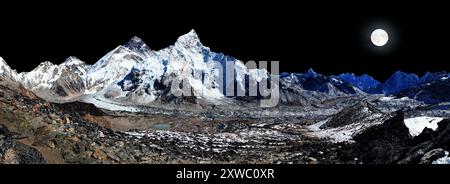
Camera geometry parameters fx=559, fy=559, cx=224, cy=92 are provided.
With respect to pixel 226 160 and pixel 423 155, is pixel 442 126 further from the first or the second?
pixel 226 160

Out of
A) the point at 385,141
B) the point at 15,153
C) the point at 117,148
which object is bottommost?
the point at 385,141

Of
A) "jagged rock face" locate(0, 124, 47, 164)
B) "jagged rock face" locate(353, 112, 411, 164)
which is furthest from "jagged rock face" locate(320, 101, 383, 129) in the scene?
"jagged rock face" locate(0, 124, 47, 164)

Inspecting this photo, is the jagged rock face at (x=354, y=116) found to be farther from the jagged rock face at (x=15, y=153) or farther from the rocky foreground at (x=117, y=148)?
the jagged rock face at (x=15, y=153)

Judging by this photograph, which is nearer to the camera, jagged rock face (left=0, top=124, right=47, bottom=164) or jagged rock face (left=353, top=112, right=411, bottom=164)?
jagged rock face (left=0, top=124, right=47, bottom=164)

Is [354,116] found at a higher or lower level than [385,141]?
higher

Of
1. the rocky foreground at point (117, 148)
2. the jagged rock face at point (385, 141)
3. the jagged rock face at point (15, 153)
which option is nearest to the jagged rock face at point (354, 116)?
the jagged rock face at point (385, 141)

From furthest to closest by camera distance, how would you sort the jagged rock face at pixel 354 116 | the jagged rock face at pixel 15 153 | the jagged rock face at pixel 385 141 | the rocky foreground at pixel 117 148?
the jagged rock face at pixel 354 116 → the jagged rock face at pixel 385 141 → the rocky foreground at pixel 117 148 → the jagged rock face at pixel 15 153

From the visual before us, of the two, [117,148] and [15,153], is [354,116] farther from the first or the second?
[15,153]

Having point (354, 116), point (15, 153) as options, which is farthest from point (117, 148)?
point (354, 116)

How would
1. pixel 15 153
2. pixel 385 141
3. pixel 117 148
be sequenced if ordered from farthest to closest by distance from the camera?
pixel 385 141, pixel 117 148, pixel 15 153

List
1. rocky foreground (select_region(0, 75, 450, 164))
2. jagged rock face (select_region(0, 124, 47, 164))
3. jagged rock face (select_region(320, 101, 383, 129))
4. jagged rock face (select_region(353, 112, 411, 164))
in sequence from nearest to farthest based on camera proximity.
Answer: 1. jagged rock face (select_region(0, 124, 47, 164))
2. rocky foreground (select_region(0, 75, 450, 164))
3. jagged rock face (select_region(353, 112, 411, 164))
4. jagged rock face (select_region(320, 101, 383, 129))

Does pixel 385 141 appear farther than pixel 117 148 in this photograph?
Yes

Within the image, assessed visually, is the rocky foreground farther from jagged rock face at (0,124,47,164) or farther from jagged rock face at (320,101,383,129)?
jagged rock face at (320,101,383,129)

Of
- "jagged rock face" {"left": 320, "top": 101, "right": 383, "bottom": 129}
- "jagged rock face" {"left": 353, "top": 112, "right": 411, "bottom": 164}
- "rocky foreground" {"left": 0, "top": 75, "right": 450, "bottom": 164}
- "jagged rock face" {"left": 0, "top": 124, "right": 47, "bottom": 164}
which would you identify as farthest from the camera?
"jagged rock face" {"left": 320, "top": 101, "right": 383, "bottom": 129}
